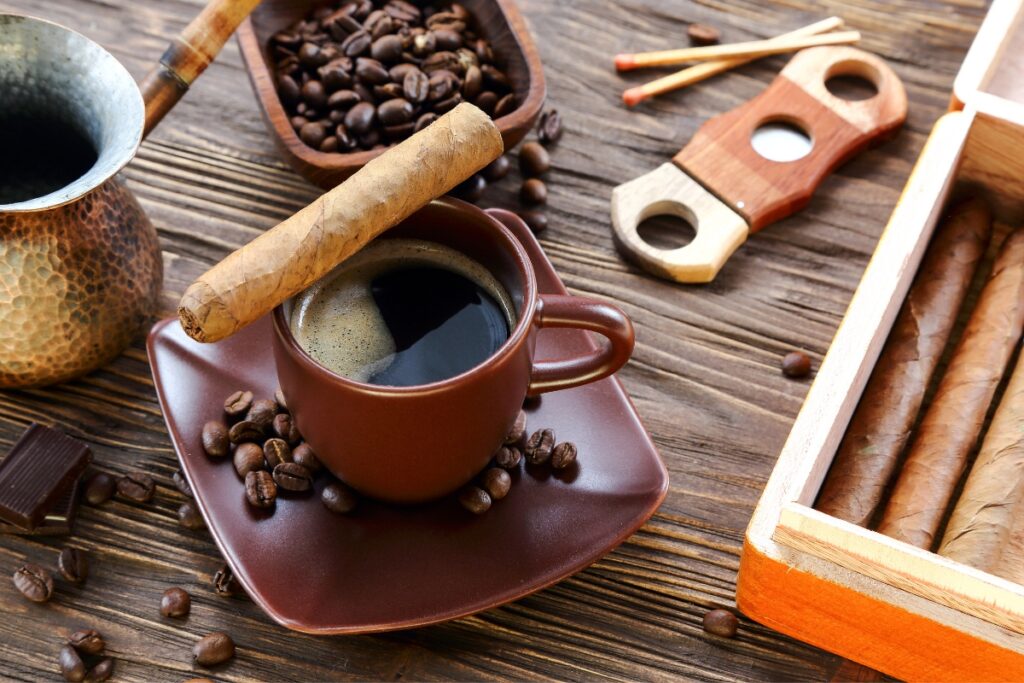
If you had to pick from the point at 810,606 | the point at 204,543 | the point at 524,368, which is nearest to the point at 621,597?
the point at 810,606

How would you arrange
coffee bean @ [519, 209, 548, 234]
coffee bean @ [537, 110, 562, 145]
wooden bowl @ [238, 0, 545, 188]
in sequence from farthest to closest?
coffee bean @ [537, 110, 562, 145] → coffee bean @ [519, 209, 548, 234] → wooden bowl @ [238, 0, 545, 188]

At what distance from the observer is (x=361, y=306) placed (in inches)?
46.9

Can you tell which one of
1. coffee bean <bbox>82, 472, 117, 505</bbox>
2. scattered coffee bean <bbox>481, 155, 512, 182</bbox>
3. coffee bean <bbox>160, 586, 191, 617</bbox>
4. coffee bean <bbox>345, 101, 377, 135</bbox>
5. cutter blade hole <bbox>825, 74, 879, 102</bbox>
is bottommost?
coffee bean <bbox>160, 586, 191, 617</bbox>

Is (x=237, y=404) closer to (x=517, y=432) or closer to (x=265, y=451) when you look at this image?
(x=265, y=451)

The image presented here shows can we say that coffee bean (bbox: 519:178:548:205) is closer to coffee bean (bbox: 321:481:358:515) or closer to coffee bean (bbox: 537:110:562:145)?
coffee bean (bbox: 537:110:562:145)

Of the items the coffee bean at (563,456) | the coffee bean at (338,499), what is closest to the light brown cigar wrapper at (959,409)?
the coffee bean at (563,456)

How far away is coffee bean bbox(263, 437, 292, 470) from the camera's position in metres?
1.21

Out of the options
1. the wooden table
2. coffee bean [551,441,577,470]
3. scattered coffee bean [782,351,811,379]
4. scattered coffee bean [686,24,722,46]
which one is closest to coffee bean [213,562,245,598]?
the wooden table

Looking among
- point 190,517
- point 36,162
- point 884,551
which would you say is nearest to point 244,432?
point 190,517

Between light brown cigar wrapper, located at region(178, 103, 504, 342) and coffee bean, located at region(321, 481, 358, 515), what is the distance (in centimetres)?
25

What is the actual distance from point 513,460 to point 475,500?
7 cm

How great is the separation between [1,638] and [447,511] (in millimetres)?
505

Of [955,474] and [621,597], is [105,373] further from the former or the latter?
[955,474]

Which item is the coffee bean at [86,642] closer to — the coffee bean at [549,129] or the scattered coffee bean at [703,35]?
the coffee bean at [549,129]
